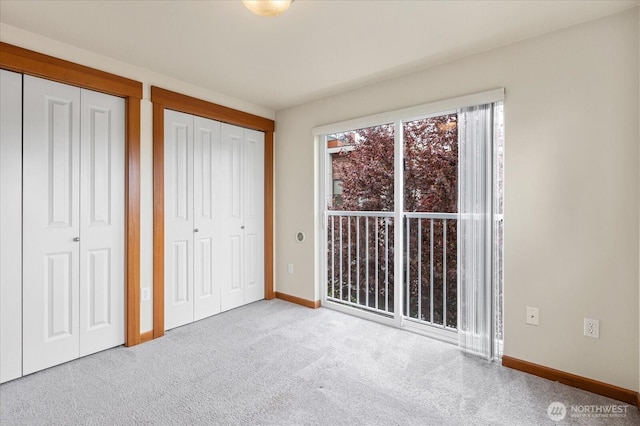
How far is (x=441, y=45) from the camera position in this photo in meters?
2.24

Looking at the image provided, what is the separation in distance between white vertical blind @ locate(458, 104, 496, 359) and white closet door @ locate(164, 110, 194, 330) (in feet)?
7.93

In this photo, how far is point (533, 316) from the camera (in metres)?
2.15

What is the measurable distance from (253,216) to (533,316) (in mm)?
2789

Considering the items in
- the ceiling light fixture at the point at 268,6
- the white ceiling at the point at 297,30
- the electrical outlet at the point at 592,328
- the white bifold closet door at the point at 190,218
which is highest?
the white ceiling at the point at 297,30

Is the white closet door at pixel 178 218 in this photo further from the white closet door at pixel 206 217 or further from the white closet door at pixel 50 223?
the white closet door at pixel 50 223

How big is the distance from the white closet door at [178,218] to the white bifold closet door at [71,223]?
38cm

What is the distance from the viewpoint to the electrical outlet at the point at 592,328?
6.33 feet

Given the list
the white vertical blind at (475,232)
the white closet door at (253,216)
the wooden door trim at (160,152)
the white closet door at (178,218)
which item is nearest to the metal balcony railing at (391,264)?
the white vertical blind at (475,232)

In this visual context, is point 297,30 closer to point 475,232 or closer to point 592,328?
point 475,232

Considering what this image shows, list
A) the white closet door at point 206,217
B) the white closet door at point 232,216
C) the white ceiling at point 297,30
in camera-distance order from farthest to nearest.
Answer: the white closet door at point 232,216, the white closet door at point 206,217, the white ceiling at point 297,30

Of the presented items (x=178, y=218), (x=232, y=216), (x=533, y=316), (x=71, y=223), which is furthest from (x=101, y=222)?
(x=533, y=316)

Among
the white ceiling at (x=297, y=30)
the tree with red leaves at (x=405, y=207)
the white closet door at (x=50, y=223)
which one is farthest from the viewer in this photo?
the tree with red leaves at (x=405, y=207)

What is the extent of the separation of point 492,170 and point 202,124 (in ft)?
8.58

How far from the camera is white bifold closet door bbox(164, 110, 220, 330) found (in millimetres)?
2887
